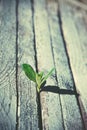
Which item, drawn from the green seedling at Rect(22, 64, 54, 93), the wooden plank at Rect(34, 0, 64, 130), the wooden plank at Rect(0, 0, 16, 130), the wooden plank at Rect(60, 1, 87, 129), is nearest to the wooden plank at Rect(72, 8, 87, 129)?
the wooden plank at Rect(60, 1, 87, 129)

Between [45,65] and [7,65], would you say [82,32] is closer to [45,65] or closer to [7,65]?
[45,65]

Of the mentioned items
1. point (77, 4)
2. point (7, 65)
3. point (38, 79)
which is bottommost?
point (38, 79)

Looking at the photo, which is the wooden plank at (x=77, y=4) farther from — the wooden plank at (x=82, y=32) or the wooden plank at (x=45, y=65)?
the wooden plank at (x=45, y=65)

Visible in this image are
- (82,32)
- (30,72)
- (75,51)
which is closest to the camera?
(30,72)

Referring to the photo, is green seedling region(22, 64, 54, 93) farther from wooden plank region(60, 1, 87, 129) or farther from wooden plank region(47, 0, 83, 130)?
wooden plank region(60, 1, 87, 129)

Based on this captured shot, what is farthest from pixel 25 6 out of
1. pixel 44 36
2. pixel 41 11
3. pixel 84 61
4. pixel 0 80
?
pixel 0 80

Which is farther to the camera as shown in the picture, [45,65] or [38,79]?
[45,65]

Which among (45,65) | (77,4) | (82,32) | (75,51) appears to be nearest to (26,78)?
(45,65)
